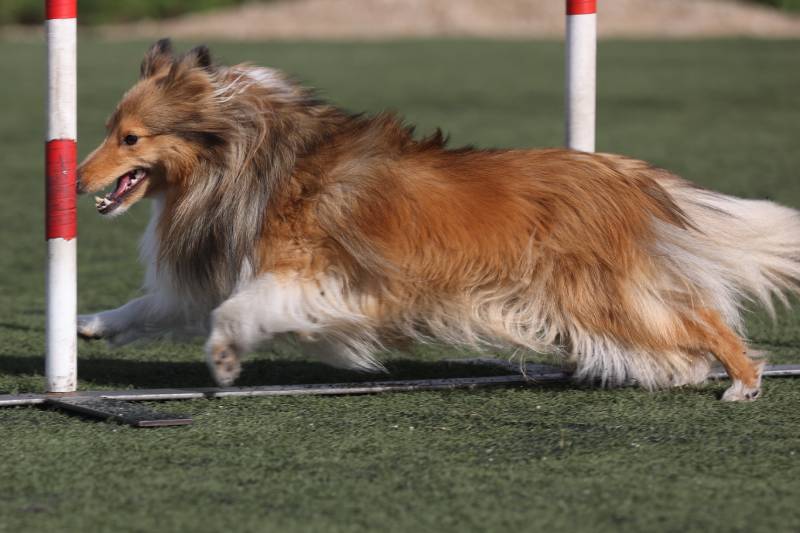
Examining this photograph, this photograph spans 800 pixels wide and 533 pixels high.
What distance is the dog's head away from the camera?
15.6ft

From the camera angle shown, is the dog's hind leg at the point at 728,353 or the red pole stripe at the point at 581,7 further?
the red pole stripe at the point at 581,7

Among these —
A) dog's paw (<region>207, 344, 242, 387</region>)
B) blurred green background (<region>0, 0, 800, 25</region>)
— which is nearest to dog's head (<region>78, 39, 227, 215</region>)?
dog's paw (<region>207, 344, 242, 387</region>)

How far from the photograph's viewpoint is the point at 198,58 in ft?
15.9

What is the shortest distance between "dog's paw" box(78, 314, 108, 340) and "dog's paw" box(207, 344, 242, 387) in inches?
30.5

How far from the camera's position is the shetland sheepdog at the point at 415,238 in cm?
456

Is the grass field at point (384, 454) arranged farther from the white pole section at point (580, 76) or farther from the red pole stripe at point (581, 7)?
the red pole stripe at point (581, 7)

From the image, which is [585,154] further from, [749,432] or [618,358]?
[749,432]

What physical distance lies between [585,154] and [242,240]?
1217 millimetres

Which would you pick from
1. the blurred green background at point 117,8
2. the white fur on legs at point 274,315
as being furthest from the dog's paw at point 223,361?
the blurred green background at point 117,8

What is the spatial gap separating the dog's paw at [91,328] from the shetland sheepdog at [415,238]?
45cm

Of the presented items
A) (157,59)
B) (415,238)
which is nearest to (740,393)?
(415,238)

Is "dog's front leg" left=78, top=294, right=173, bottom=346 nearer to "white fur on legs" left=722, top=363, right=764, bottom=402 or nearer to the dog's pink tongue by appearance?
the dog's pink tongue

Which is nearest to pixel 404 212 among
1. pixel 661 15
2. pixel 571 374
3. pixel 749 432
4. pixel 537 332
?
pixel 537 332

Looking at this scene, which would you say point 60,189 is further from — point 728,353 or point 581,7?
point 728,353
